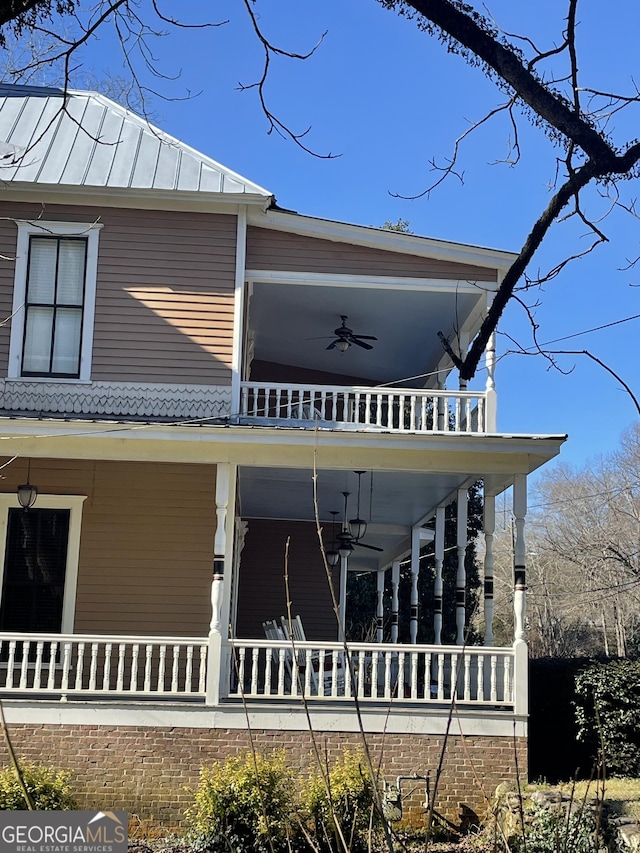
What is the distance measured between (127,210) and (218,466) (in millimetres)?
3780

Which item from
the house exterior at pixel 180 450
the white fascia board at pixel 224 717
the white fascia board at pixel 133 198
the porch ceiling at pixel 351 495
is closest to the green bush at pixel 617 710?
the house exterior at pixel 180 450

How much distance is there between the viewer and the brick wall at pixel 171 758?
10797mm

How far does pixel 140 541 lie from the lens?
1307 cm

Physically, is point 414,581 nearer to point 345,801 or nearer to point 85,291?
point 85,291

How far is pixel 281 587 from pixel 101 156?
7.69 m

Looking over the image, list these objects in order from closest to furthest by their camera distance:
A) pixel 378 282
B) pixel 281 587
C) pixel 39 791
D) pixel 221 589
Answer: pixel 39 791 < pixel 221 589 < pixel 378 282 < pixel 281 587

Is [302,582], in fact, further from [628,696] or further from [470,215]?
[470,215]

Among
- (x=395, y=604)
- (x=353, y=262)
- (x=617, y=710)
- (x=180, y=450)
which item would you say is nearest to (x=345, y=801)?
(x=617, y=710)

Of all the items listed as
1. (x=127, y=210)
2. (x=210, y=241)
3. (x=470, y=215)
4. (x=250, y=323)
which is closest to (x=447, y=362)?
(x=250, y=323)

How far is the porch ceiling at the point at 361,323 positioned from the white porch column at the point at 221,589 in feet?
9.45

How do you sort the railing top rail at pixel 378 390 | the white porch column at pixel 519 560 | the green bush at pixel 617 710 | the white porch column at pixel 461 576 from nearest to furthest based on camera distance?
the white porch column at pixel 519 560, the green bush at pixel 617 710, the railing top rail at pixel 378 390, the white porch column at pixel 461 576

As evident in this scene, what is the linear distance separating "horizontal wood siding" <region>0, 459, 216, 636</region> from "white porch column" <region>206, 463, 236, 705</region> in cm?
111

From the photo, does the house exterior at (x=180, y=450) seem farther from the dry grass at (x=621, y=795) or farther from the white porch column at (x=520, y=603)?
the dry grass at (x=621, y=795)

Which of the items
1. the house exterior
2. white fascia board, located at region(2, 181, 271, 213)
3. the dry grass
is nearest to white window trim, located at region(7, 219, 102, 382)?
the house exterior
